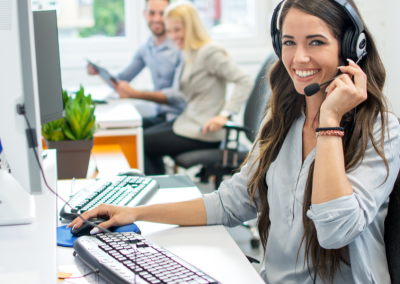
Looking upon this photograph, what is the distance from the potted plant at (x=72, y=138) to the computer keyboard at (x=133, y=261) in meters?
0.66

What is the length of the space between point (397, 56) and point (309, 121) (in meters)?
2.25

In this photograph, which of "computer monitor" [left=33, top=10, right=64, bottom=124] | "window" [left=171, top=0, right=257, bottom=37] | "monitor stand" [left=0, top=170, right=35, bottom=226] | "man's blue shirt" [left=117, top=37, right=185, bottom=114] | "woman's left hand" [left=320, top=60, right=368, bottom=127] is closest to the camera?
"monitor stand" [left=0, top=170, right=35, bottom=226]

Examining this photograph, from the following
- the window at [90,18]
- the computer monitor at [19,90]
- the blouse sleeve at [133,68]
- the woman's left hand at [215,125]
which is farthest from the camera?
the window at [90,18]

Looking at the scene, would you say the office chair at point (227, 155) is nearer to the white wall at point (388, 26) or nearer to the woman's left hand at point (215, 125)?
the woman's left hand at point (215, 125)

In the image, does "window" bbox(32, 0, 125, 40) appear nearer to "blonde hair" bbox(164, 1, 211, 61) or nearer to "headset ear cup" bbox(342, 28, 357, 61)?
"blonde hair" bbox(164, 1, 211, 61)

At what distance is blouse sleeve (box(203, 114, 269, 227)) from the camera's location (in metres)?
1.03

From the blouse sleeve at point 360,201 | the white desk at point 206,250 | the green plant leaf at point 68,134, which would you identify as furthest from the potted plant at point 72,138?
the blouse sleeve at point 360,201

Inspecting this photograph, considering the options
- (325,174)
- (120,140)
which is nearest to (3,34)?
(325,174)

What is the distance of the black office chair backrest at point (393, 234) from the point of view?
0.85 m

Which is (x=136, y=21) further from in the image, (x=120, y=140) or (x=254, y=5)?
(x=120, y=140)

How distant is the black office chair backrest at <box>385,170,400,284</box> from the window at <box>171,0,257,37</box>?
2.99 metres

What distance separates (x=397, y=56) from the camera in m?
2.96

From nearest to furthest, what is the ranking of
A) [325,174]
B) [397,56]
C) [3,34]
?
[3,34] → [325,174] → [397,56]

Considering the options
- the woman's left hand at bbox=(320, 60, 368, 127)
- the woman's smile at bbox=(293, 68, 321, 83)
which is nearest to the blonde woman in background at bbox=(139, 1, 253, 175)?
the woman's smile at bbox=(293, 68, 321, 83)
